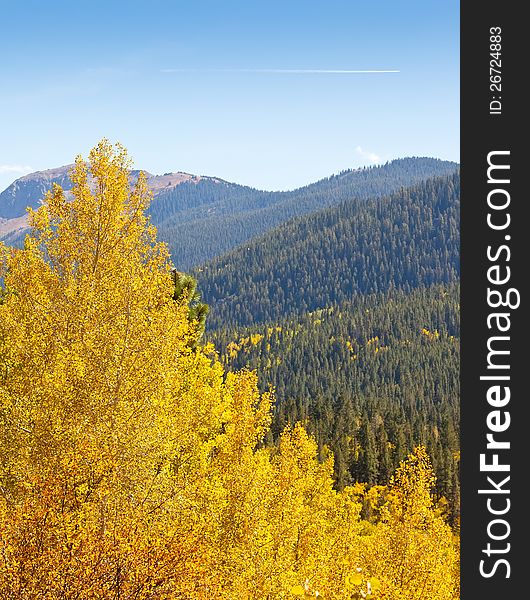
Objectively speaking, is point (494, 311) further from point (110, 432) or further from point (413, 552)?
point (413, 552)

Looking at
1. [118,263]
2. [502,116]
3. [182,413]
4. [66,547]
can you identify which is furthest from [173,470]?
[502,116]

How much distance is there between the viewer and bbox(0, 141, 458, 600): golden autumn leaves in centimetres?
1210

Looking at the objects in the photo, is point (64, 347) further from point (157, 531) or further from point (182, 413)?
point (157, 531)

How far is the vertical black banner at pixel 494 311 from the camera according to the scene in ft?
29.8

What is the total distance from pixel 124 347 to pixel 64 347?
1.33 meters

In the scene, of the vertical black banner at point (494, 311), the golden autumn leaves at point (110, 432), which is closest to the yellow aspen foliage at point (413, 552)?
the golden autumn leaves at point (110, 432)

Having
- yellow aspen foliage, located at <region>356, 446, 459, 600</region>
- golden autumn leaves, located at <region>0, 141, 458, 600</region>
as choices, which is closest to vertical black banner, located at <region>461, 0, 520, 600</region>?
golden autumn leaves, located at <region>0, 141, 458, 600</region>

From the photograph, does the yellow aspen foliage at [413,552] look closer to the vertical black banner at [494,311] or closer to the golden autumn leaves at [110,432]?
the golden autumn leaves at [110,432]

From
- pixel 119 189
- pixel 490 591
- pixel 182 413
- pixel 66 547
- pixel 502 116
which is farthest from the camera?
pixel 119 189

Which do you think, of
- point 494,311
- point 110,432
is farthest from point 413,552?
point 494,311

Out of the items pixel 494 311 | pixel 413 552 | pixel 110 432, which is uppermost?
pixel 494 311

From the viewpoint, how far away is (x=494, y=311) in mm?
9359

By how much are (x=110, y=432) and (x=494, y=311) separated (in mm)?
8137

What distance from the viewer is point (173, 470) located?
53.0 ft
